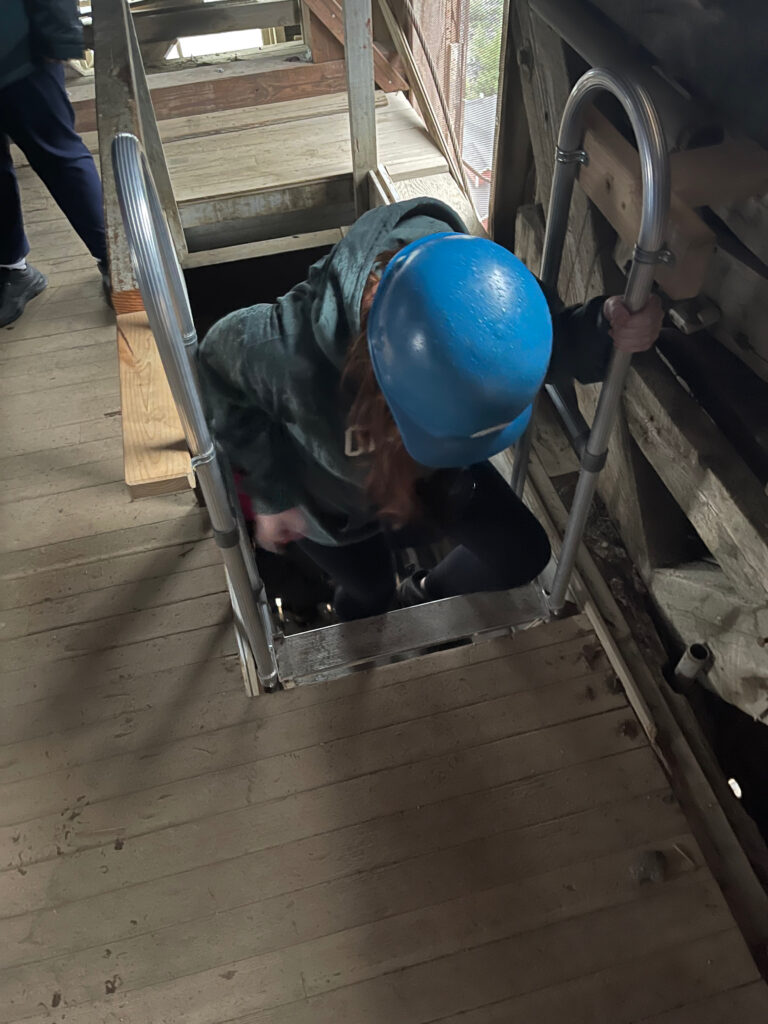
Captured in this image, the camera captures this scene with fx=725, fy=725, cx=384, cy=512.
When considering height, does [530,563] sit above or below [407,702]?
above

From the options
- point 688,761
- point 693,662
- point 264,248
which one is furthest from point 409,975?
A: point 264,248

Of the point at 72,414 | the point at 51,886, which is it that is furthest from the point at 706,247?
the point at 72,414

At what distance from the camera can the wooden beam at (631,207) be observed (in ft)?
3.23

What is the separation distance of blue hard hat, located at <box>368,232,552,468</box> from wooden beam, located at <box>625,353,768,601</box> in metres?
0.40

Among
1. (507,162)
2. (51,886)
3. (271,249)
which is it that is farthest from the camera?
(271,249)

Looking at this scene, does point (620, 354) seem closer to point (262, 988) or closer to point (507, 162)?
point (507, 162)

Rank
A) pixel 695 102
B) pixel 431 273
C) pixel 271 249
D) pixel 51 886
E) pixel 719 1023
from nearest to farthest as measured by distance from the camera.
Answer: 1. pixel 431 273
2. pixel 695 102
3. pixel 719 1023
4. pixel 51 886
5. pixel 271 249

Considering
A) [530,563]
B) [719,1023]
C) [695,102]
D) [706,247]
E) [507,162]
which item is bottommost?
[719,1023]

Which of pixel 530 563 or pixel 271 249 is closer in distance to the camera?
pixel 530 563

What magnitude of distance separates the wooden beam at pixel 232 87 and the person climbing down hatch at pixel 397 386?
7.12 feet

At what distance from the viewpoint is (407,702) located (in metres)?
1.57

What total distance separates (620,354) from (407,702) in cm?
86

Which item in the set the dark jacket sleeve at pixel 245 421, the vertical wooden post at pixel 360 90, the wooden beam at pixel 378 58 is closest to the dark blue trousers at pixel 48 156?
the vertical wooden post at pixel 360 90

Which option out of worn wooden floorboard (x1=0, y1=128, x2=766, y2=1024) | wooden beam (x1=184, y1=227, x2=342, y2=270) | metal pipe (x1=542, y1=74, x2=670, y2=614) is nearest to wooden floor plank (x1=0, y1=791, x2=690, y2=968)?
worn wooden floorboard (x1=0, y1=128, x2=766, y2=1024)
